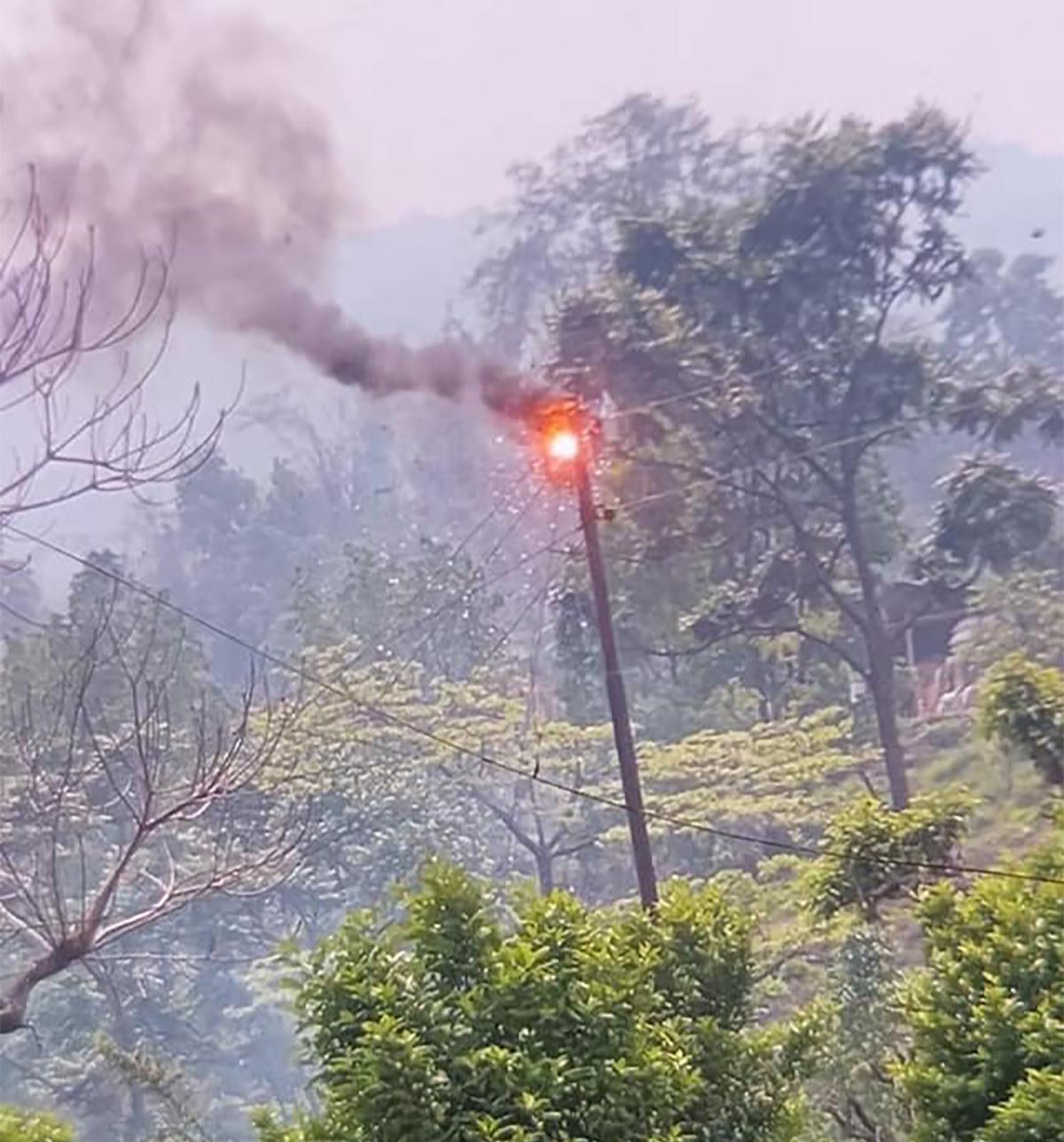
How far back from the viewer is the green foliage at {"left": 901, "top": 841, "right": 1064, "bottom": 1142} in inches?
86.5

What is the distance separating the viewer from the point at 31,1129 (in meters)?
2.27

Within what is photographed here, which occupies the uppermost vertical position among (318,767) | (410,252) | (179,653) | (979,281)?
(410,252)

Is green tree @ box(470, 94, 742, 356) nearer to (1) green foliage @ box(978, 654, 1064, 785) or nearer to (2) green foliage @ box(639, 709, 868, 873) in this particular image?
(2) green foliage @ box(639, 709, 868, 873)

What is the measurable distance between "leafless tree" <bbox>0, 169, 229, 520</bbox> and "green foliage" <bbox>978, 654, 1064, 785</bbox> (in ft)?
7.42

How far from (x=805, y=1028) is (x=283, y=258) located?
16.2 feet

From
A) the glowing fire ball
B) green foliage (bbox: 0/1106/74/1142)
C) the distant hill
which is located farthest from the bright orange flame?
the distant hill

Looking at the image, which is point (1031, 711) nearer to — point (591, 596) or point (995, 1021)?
point (995, 1021)

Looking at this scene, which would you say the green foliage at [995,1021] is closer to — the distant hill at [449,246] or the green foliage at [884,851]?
the green foliage at [884,851]

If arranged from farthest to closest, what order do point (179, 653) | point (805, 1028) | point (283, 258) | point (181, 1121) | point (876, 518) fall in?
point (876, 518)
point (283, 258)
point (179, 653)
point (181, 1121)
point (805, 1028)

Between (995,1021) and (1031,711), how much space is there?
54.7 inches

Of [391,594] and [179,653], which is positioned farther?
[391,594]

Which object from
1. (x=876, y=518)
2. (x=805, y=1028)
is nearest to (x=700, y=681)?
(x=876, y=518)

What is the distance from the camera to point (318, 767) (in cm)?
593

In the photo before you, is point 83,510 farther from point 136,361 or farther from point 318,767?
point 318,767
